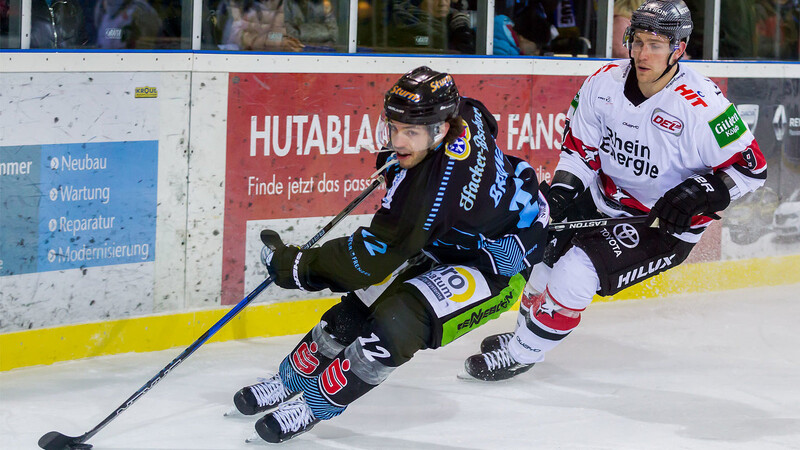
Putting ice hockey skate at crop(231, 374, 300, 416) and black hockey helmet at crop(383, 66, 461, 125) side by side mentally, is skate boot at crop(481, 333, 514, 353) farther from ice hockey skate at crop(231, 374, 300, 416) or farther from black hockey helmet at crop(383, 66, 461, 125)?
black hockey helmet at crop(383, 66, 461, 125)

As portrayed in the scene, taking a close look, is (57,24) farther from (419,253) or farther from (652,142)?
(652,142)

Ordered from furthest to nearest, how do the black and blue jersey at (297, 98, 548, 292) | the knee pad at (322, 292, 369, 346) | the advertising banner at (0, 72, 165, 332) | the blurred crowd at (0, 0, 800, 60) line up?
the blurred crowd at (0, 0, 800, 60) → the advertising banner at (0, 72, 165, 332) → the knee pad at (322, 292, 369, 346) → the black and blue jersey at (297, 98, 548, 292)

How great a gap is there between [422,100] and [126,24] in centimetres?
166

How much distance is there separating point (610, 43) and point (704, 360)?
179cm

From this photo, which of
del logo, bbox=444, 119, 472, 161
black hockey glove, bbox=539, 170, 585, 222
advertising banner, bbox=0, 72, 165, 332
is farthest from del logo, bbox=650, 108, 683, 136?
advertising banner, bbox=0, 72, 165, 332

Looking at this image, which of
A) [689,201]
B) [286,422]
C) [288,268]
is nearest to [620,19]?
[689,201]

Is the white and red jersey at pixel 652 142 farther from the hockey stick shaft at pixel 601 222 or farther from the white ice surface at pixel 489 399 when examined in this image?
the white ice surface at pixel 489 399

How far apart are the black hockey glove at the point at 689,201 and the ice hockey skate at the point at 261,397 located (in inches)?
50.2

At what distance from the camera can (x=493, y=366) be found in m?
4.02

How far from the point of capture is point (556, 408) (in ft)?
12.4

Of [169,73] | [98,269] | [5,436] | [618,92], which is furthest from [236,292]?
[618,92]

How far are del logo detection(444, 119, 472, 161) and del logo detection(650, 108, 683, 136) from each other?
3.28ft

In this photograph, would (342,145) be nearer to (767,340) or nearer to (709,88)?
(709,88)

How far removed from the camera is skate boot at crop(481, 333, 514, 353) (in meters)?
4.20
